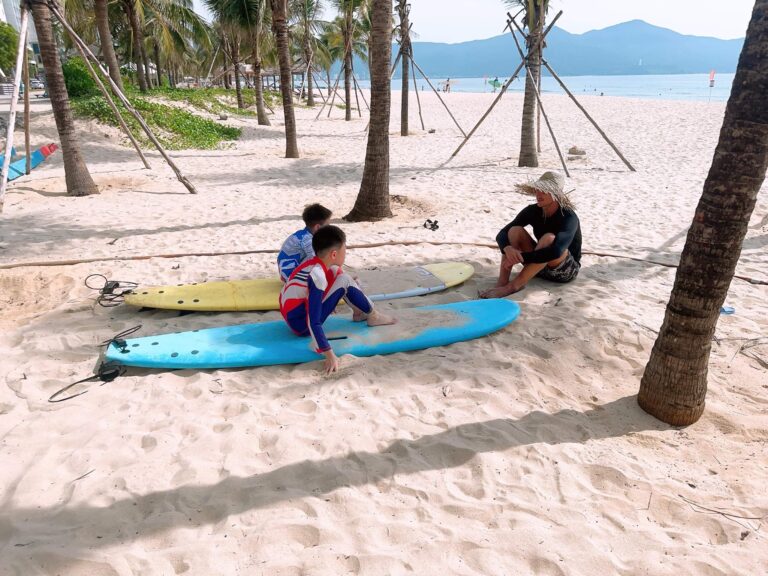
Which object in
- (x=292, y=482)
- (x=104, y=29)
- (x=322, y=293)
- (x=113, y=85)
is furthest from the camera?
(x=104, y=29)

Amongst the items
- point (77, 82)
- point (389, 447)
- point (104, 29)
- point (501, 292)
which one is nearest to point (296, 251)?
point (501, 292)

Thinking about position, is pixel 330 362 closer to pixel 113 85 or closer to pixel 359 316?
pixel 359 316

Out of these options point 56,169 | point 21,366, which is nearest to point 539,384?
point 21,366

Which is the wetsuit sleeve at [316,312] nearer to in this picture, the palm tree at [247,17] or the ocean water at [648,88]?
the ocean water at [648,88]

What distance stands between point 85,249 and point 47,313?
1.68 metres

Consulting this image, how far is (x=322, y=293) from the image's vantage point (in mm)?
3184

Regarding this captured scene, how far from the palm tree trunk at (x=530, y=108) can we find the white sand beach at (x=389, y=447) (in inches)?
231

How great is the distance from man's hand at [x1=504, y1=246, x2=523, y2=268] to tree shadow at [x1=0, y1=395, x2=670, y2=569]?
1.69 m

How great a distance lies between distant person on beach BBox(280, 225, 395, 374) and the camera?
10.5 ft

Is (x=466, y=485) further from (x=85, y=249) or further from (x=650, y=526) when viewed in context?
(x=85, y=249)

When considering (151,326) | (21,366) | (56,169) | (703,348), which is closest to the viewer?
(703,348)

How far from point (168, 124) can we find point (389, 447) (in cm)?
1411

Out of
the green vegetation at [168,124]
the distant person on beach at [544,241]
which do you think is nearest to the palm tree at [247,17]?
the green vegetation at [168,124]

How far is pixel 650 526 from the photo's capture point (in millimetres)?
2156
